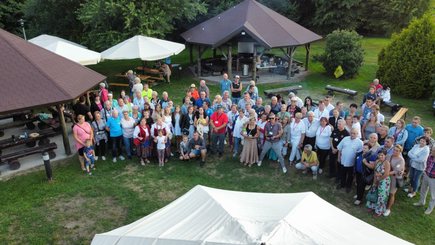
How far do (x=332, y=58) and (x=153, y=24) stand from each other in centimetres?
975

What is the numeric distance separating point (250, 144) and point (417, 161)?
4.12 metres

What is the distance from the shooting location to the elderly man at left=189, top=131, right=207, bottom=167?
10.1m

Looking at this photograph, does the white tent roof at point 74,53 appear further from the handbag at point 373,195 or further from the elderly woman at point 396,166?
the elderly woman at point 396,166

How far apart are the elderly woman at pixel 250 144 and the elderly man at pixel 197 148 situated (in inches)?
44.3

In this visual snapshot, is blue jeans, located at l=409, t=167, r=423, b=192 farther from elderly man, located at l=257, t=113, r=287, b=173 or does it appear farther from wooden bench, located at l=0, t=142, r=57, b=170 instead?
wooden bench, located at l=0, t=142, r=57, b=170

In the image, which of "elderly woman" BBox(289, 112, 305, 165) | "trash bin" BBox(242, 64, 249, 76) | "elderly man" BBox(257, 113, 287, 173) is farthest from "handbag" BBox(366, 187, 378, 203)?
"trash bin" BBox(242, 64, 249, 76)

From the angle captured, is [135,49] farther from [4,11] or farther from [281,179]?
[4,11]

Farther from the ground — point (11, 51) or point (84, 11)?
point (84, 11)

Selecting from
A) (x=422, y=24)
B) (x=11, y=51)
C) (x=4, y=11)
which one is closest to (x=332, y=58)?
(x=422, y=24)

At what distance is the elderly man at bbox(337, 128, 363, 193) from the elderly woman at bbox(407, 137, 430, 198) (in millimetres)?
1167

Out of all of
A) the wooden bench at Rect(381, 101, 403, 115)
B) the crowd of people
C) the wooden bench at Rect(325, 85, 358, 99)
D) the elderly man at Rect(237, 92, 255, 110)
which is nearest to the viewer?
the crowd of people

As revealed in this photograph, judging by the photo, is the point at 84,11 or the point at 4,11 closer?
the point at 84,11

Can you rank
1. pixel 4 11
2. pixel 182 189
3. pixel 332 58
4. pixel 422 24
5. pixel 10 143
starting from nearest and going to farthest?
pixel 182 189, pixel 10 143, pixel 422 24, pixel 332 58, pixel 4 11

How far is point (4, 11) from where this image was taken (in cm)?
2600
